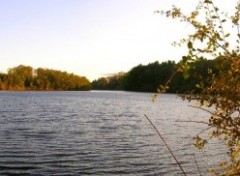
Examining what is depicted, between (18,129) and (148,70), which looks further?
(148,70)

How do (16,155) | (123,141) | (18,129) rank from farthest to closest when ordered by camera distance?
(18,129)
(123,141)
(16,155)

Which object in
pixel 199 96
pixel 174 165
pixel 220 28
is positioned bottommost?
pixel 174 165

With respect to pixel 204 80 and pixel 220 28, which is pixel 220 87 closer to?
pixel 204 80

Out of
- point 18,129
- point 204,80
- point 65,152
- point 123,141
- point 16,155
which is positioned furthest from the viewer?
point 18,129

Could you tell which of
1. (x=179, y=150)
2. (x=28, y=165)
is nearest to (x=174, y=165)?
(x=179, y=150)

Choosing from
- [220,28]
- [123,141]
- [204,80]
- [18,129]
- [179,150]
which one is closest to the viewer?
[220,28]

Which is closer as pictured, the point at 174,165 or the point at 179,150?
the point at 174,165

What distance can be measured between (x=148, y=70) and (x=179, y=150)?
162 meters

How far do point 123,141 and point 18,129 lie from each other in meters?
9.79

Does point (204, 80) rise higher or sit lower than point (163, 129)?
higher

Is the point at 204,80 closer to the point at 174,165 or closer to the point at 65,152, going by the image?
the point at 174,165

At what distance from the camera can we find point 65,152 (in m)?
22.5

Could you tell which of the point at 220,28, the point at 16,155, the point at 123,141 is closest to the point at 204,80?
the point at 220,28

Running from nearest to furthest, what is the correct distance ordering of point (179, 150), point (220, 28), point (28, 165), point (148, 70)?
1. point (220, 28)
2. point (28, 165)
3. point (179, 150)
4. point (148, 70)
